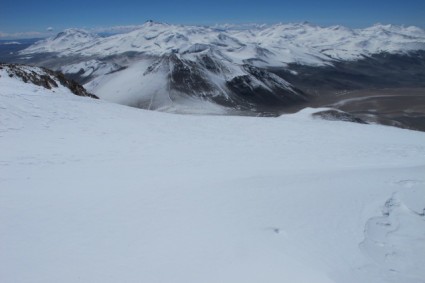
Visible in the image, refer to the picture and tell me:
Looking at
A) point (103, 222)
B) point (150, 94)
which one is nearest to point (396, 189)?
point (103, 222)

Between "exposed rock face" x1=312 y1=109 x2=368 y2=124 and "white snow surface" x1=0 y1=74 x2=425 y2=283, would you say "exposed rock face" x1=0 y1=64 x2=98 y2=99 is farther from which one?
"exposed rock face" x1=312 y1=109 x2=368 y2=124

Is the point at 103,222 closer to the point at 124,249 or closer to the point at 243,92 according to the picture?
the point at 124,249

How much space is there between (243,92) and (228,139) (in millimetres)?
143164

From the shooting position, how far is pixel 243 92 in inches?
6240

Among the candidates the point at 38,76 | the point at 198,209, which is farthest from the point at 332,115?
the point at 198,209

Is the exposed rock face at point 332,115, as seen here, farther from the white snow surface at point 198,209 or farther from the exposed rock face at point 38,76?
the white snow surface at point 198,209

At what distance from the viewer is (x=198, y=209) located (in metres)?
9.17

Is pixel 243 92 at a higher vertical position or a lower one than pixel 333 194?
higher

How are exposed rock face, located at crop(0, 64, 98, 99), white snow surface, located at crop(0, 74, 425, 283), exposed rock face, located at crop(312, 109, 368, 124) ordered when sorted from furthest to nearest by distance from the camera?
1. exposed rock face, located at crop(312, 109, 368, 124)
2. exposed rock face, located at crop(0, 64, 98, 99)
3. white snow surface, located at crop(0, 74, 425, 283)

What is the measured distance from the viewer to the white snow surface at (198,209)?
6.97 m

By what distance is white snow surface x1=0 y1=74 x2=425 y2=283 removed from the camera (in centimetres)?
697

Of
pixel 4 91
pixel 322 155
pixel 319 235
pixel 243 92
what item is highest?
pixel 243 92

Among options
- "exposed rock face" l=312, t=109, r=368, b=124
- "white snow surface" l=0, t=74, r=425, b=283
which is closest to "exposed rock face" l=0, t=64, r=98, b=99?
"white snow surface" l=0, t=74, r=425, b=283

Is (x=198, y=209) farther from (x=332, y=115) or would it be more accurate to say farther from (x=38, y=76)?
(x=332, y=115)
